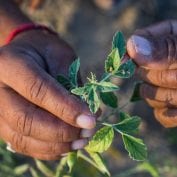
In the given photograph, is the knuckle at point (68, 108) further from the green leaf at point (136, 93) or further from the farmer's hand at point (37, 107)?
the green leaf at point (136, 93)

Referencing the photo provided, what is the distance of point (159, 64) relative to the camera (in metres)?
1.24

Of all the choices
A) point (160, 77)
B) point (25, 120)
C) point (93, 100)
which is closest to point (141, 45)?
point (160, 77)

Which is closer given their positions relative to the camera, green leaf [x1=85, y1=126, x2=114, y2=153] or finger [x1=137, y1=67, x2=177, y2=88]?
green leaf [x1=85, y1=126, x2=114, y2=153]

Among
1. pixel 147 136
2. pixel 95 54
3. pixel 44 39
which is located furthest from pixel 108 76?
pixel 95 54

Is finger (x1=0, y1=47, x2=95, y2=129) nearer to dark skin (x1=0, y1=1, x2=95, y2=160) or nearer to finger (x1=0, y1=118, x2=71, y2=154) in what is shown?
dark skin (x1=0, y1=1, x2=95, y2=160)

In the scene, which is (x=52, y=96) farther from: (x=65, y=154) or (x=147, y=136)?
(x=147, y=136)

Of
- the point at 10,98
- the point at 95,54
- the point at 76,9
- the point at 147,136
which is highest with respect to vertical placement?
the point at 10,98

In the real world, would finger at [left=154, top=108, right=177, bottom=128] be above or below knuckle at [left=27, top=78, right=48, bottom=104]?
below

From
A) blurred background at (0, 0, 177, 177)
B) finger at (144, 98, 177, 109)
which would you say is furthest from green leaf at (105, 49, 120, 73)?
blurred background at (0, 0, 177, 177)

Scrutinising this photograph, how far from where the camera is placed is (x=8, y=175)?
1.58 metres

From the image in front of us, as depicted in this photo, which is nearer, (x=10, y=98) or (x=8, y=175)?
(x=10, y=98)

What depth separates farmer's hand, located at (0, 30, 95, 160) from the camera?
46.3 inches

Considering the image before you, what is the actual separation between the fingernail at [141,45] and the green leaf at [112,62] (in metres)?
Answer: 0.14

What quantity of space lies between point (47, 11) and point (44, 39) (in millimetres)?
951
